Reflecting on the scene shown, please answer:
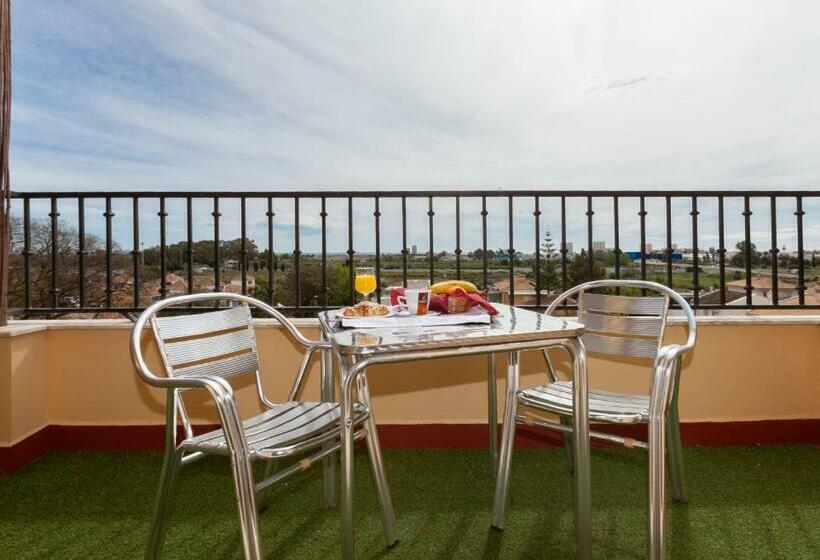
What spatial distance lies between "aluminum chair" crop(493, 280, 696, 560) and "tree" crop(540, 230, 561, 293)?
622mm

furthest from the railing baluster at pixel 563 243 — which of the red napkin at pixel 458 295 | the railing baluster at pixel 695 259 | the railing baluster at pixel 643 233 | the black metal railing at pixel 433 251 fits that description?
the red napkin at pixel 458 295

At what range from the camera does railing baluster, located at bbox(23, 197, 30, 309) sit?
2367 mm

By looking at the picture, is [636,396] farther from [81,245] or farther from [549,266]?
[81,245]

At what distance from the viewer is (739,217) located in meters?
2.52

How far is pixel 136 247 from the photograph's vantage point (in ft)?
8.03

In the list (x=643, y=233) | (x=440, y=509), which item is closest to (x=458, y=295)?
(x=440, y=509)

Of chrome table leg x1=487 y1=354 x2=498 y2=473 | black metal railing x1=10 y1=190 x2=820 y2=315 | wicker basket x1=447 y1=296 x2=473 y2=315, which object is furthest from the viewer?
black metal railing x1=10 y1=190 x2=820 y2=315

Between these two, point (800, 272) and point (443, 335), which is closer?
point (443, 335)

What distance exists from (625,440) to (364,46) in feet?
14.3

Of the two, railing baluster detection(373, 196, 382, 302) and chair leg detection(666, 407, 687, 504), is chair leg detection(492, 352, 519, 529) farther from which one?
railing baluster detection(373, 196, 382, 302)

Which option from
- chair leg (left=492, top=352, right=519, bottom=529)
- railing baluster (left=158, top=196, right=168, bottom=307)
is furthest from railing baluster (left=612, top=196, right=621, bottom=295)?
railing baluster (left=158, top=196, right=168, bottom=307)

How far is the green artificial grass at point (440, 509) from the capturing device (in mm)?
1501

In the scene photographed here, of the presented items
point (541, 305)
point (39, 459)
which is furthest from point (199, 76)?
point (541, 305)

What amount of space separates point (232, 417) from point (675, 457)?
1.58 metres
